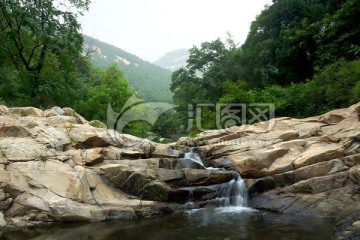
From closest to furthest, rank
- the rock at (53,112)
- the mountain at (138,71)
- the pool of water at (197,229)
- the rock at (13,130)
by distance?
1. the pool of water at (197,229)
2. the rock at (13,130)
3. the rock at (53,112)
4. the mountain at (138,71)

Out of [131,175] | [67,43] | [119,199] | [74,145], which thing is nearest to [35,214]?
[119,199]

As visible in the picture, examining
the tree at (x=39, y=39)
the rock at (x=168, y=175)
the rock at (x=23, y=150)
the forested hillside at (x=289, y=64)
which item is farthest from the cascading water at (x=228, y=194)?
the tree at (x=39, y=39)

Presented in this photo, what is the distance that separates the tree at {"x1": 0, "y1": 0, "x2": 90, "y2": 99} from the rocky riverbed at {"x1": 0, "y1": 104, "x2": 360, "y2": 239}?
6777mm

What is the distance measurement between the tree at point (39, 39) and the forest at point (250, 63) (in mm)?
54

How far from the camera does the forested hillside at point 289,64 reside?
53.6ft

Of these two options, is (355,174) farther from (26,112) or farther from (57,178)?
(26,112)

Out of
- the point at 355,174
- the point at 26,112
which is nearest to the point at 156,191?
the point at 355,174

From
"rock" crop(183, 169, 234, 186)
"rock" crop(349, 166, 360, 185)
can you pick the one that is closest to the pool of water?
"rock" crop(183, 169, 234, 186)

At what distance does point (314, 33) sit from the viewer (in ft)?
69.7

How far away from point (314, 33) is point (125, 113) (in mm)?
15159

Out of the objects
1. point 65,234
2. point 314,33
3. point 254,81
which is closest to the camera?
point 65,234

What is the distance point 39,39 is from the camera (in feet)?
58.5

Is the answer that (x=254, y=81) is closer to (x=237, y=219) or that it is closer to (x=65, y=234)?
(x=237, y=219)

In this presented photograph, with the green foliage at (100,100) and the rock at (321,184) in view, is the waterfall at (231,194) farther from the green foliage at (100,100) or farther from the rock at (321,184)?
the green foliage at (100,100)
